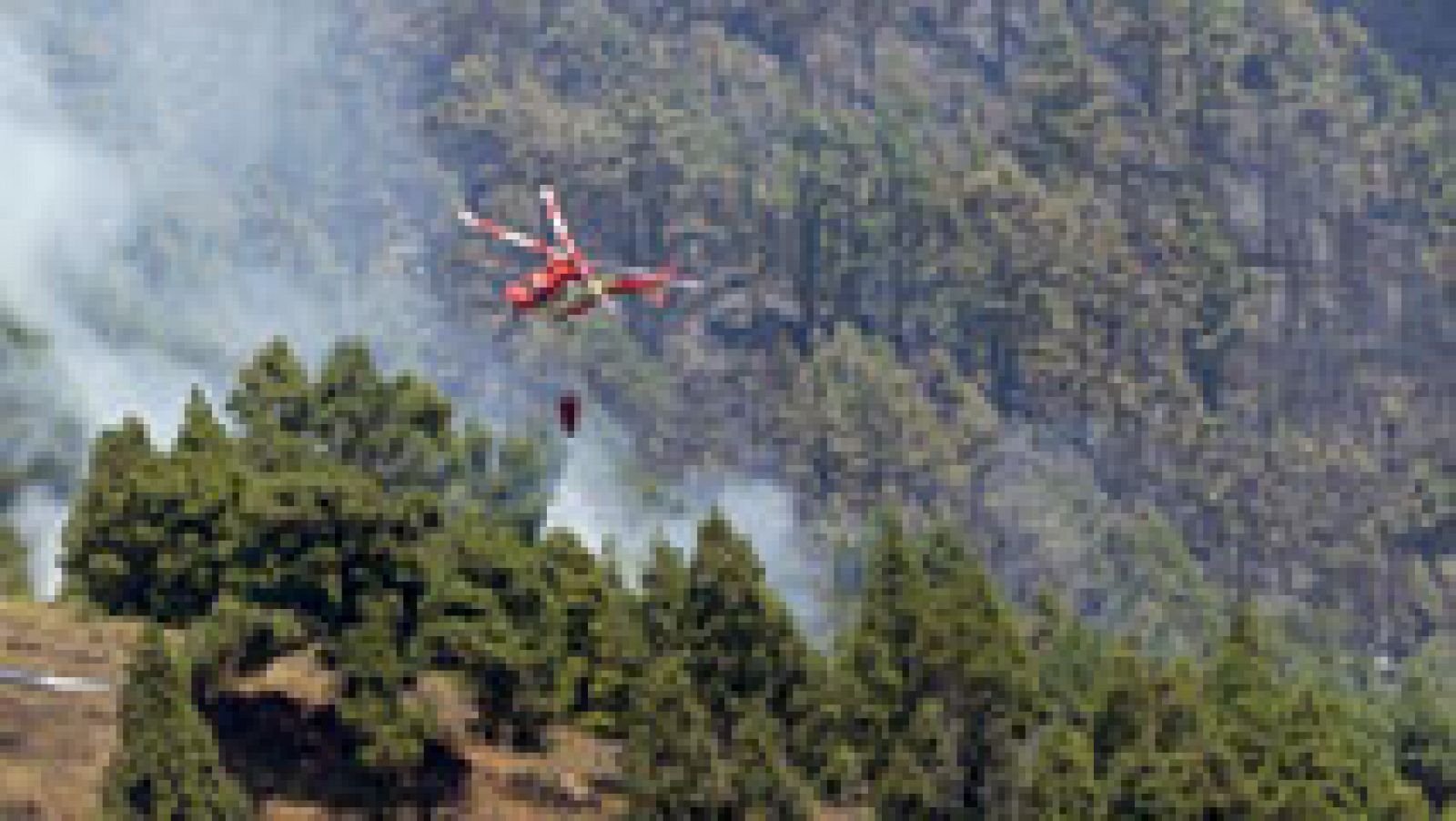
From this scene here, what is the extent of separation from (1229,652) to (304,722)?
37002 millimetres

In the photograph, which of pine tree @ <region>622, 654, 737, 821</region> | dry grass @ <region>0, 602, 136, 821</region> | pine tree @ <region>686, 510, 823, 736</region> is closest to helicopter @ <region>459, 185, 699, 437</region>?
pine tree @ <region>622, 654, 737, 821</region>

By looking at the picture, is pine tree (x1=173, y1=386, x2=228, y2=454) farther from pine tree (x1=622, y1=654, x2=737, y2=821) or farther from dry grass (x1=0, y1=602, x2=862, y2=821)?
pine tree (x1=622, y1=654, x2=737, y2=821)

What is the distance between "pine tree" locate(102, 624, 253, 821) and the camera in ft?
344

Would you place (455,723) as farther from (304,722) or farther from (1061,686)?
(1061,686)

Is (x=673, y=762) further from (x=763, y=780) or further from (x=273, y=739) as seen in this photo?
(x=273, y=739)

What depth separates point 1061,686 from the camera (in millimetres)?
149375

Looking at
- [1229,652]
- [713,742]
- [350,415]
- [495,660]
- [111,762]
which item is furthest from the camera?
[350,415]

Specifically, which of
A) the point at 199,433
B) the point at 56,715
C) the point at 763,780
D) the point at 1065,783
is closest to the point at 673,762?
the point at 763,780

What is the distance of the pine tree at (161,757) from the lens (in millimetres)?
105000

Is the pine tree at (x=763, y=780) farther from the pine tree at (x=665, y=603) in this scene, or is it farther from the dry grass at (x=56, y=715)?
the dry grass at (x=56, y=715)

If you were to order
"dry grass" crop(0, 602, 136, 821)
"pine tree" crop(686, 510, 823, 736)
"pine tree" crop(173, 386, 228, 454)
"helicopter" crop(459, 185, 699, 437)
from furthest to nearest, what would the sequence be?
"pine tree" crop(173, 386, 228, 454)
"pine tree" crop(686, 510, 823, 736)
"dry grass" crop(0, 602, 136, 821)
"helicopter" crop(459, 185, 699, 437)

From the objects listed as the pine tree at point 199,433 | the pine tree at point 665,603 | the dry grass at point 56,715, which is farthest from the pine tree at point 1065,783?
the pine tree at point 199,433

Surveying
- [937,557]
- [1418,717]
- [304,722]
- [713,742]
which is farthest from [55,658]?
[1418,717]

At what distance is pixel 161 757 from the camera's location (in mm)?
105312
